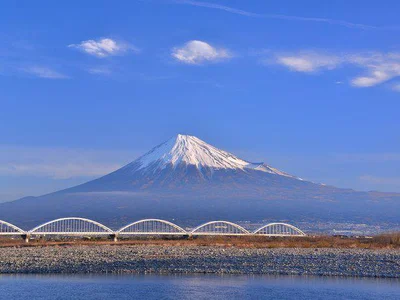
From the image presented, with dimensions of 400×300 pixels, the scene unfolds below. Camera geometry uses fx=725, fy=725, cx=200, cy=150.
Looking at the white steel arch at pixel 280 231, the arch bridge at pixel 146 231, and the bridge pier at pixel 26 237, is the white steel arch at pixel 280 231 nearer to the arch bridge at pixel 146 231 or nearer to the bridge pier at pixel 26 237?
the arch bridge at pixel 146 231

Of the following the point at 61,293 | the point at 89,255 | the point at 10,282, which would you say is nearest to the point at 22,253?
the point at 89,255

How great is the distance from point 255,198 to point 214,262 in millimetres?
156702

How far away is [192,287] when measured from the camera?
102 feet

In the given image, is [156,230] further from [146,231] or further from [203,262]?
[203,262]

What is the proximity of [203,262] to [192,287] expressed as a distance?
311 inches

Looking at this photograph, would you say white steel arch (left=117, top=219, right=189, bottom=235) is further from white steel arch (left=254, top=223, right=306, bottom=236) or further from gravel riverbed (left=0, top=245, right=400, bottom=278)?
gravel riverbed (left=0, top=245, right=400, bottom=278)

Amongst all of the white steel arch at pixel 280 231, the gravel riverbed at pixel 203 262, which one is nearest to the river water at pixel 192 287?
the gravel riverbed at pixel 203 262

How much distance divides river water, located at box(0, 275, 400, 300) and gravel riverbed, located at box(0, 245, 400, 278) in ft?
5.93

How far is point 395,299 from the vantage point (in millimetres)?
28766

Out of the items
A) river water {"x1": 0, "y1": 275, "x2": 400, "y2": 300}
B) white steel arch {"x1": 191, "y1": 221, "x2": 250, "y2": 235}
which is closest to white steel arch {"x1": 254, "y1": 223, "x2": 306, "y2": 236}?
white steel arch {"x1": 191, "y1": 221, "x2": 250, "y2": 235}

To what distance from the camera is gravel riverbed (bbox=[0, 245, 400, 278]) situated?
36.2 metres

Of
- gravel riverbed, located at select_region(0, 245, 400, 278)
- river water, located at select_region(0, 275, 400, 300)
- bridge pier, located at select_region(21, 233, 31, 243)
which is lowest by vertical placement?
river water, located at select_region(0, 275, 400, 300)

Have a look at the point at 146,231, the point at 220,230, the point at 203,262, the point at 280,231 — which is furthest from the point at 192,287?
the point at 220,230

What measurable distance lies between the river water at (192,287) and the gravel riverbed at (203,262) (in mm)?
1808
